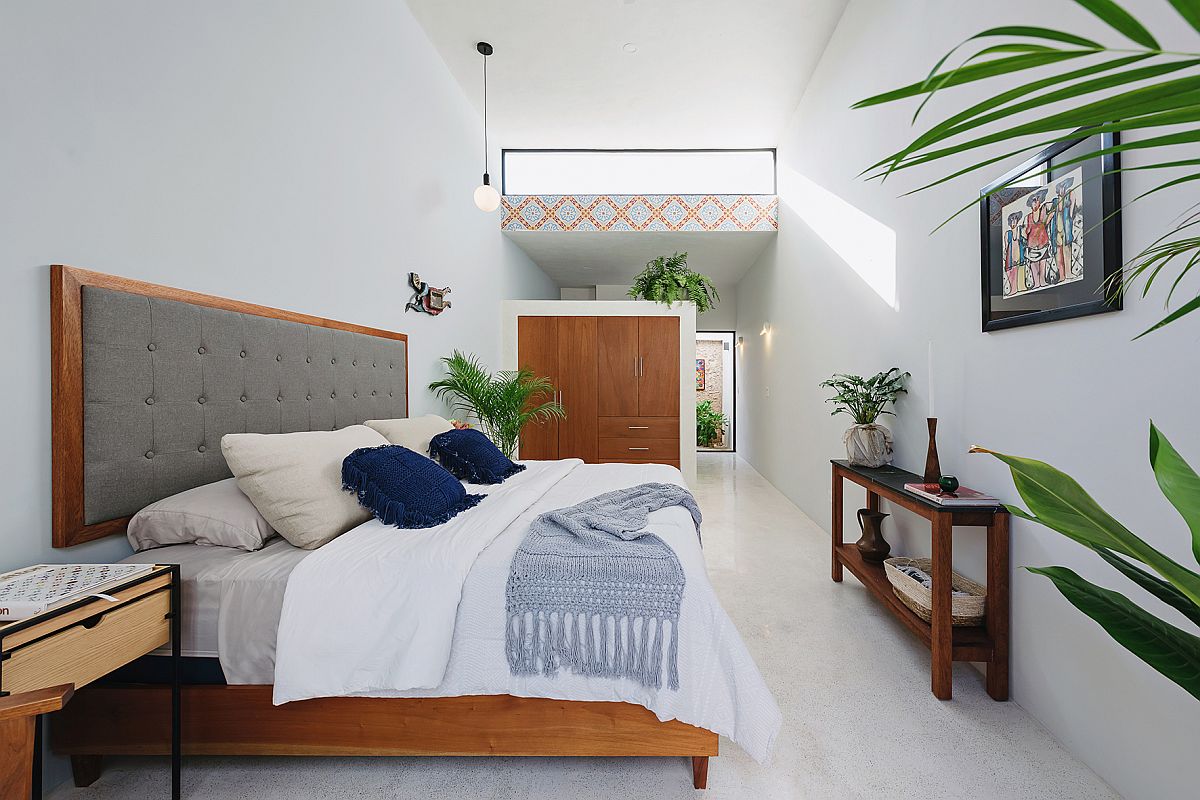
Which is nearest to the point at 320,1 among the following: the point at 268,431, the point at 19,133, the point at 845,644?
the point at 19,133

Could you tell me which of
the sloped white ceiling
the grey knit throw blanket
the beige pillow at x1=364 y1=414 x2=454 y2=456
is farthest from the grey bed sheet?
the sloped white ceiling

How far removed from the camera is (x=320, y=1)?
2740 millimetres

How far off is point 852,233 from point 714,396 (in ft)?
21.0

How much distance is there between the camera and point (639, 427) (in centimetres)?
589

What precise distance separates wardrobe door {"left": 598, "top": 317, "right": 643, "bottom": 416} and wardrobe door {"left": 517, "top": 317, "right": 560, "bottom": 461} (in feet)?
1.49

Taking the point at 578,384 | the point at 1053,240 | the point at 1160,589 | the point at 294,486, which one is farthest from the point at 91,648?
the point at 578,384

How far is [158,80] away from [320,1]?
1137 millimetres

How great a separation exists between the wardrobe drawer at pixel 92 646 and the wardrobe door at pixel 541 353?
4.41m

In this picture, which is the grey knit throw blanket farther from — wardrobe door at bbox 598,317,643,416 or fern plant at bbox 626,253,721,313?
fern plant at bbox 626,253,721,313

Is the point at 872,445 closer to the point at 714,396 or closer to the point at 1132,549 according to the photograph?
the point at 1132,549

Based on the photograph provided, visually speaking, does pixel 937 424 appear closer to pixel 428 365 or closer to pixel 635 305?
pixel 428 365

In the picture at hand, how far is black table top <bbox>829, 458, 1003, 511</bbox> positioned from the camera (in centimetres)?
210

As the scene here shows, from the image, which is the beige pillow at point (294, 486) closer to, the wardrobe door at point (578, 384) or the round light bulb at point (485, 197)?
the round light bulb at point (485, 197)

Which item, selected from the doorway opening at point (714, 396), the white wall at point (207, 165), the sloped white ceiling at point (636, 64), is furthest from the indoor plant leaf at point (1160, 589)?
the doorway opening at point (714, 396)
